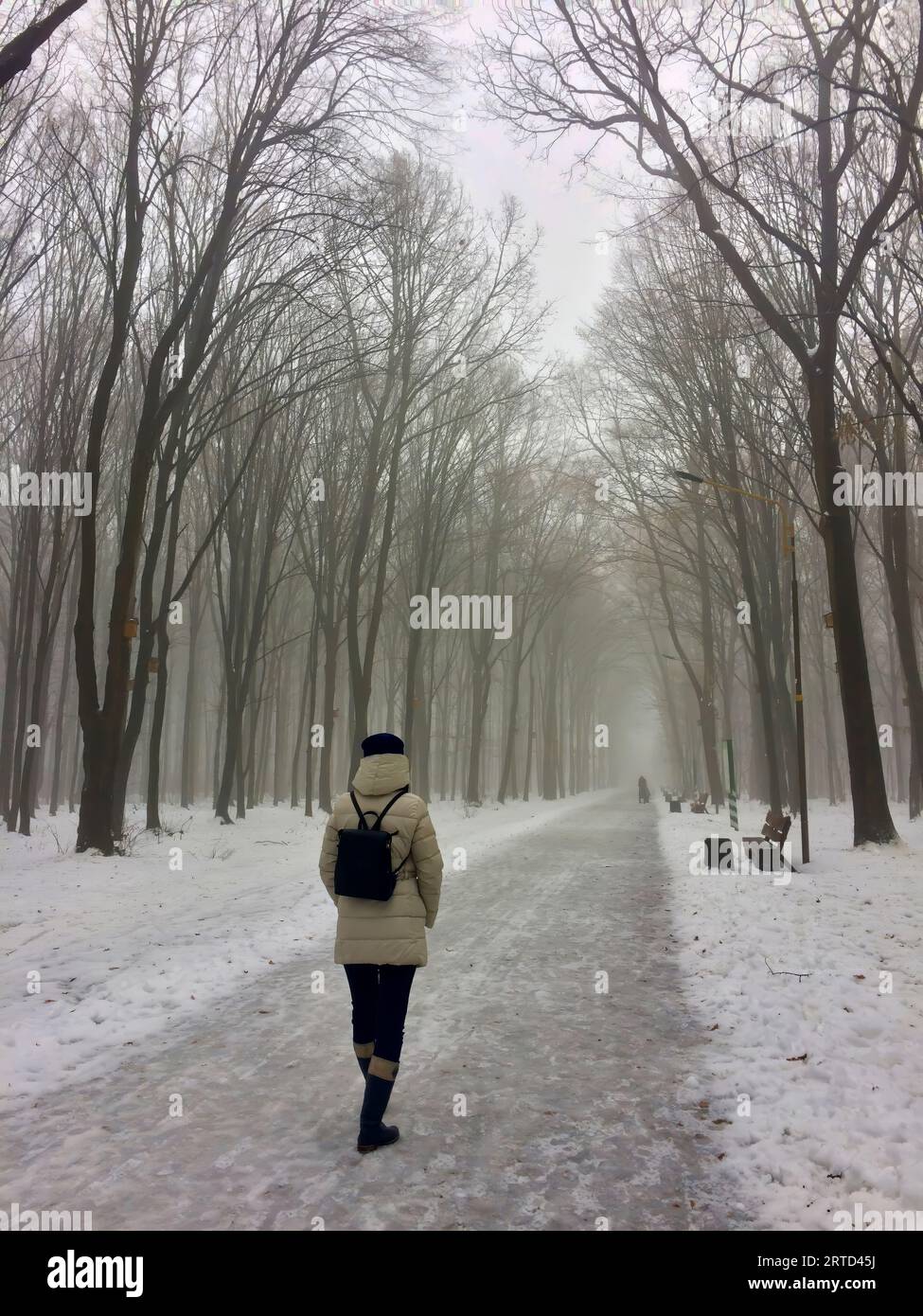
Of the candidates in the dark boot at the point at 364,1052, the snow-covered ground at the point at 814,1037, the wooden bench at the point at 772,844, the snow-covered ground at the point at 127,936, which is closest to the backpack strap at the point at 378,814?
the dark boot at the point at 364,1052

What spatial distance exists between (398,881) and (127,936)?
16.8 feet

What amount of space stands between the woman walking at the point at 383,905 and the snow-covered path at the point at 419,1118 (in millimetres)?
491

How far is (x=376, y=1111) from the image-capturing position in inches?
159

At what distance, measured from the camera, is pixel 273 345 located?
19547 millimetres

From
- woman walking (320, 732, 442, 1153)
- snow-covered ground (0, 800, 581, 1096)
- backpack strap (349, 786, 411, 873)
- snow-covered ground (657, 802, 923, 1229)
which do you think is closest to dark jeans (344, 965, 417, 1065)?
woman walking (320, 732, 442, 1153)

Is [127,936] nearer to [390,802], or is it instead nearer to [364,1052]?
[364,1052]

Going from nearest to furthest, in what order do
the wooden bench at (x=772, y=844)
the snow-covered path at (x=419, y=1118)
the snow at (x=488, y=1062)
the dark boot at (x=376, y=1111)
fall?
the snow-covered path at (x=419, y=1118) → the snow at (x=488, y=1062) → the dark boot at (x=376, y=1111) → the wooden bench at (x=772, y=844)

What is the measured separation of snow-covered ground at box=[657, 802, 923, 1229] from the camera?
3684 mm

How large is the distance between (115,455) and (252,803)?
12.8 m

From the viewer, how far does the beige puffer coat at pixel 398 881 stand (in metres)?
4.27

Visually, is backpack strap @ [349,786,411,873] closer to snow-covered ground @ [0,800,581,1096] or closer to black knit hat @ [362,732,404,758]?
black knit hat @ [362,732,404,758]

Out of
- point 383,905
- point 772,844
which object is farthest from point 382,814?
point 772,844

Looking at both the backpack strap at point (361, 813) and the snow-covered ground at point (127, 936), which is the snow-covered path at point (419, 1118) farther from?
the backpack strap at point (361, 813)
